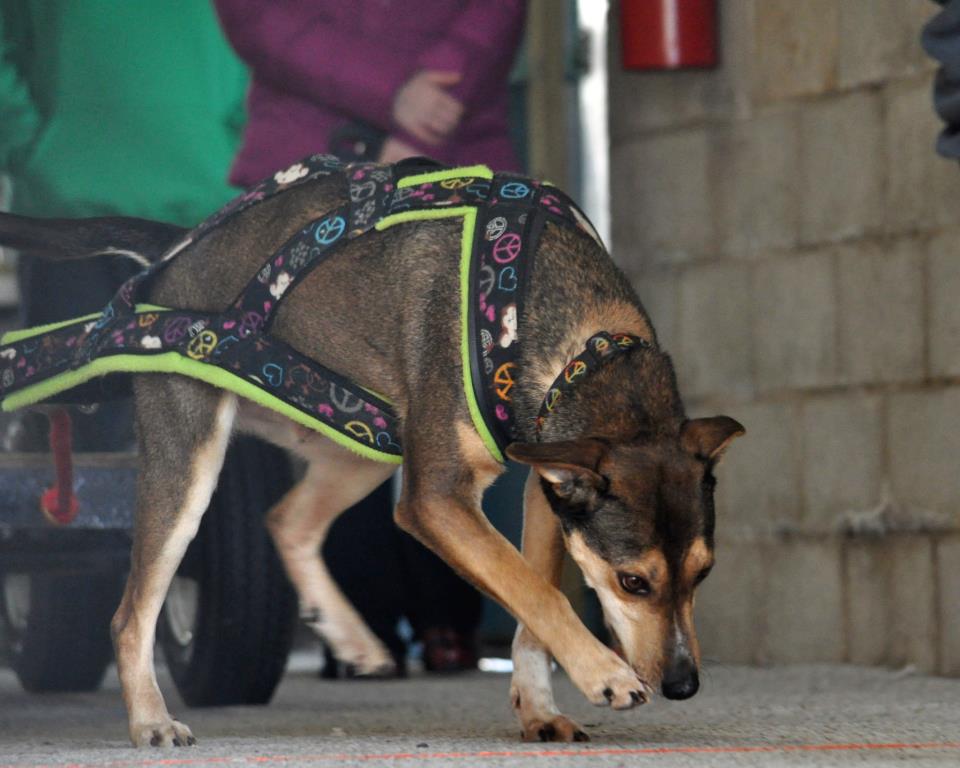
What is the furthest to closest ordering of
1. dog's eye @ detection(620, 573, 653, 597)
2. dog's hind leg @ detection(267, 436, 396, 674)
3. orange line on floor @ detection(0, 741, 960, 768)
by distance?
dog's hind leg @ detection(267, 436, 396, 674) < dog's eye @ detection(620, 573, 653, 597) < orange line on floor @ detection(0, 741, 960, 768)

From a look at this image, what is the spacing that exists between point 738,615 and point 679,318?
1.03m

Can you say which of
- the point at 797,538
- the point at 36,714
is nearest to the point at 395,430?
the point at 36,714

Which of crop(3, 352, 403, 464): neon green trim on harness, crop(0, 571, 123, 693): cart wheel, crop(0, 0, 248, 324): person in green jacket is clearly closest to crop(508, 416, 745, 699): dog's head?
crop(3, 352, 403, 464): neon green trim on harness

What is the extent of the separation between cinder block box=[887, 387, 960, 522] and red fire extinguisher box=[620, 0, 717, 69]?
1.39 metres

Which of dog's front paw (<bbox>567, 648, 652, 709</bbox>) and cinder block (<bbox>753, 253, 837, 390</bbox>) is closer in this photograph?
dog's front paw (<bbox>567, 648, 652, 709</bbox>)

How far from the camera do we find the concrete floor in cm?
353

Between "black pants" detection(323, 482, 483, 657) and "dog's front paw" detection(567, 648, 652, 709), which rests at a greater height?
"black pants" detection(323, 482, 483, 657)

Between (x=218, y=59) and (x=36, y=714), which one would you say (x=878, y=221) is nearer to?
(x=218, y=59)

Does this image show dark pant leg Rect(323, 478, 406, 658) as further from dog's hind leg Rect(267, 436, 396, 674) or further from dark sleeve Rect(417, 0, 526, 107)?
dog's hind leg Rect(267, 436, 396, 674)

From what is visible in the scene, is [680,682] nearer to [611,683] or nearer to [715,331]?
[611,683]

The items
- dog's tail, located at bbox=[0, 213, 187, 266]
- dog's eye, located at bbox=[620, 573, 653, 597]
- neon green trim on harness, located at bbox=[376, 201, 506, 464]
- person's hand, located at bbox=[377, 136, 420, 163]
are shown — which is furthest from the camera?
person's hand, located at bbox=[377, 136, 420, 163]

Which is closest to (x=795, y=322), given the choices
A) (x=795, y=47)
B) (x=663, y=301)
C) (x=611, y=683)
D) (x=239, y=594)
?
(x=663, y=301)

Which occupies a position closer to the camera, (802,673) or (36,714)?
(36,714)

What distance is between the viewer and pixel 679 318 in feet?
21.7
